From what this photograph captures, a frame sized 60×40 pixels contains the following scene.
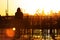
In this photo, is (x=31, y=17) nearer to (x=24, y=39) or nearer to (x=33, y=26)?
(x=33, y=26)

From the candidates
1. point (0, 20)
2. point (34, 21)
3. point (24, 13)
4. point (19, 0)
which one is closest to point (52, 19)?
point (34, 21)

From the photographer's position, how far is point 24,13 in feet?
6.01

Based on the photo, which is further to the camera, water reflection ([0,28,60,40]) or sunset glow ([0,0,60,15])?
sunset glow ([0,0,60,15])

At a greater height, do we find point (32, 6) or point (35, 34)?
point (32, 6)

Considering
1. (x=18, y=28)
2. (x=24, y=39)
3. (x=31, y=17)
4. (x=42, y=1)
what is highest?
(x=42, y=1)

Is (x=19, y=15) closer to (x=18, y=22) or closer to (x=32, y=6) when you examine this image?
(x=18, y=22)

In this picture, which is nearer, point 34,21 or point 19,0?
Answer: point 34,21

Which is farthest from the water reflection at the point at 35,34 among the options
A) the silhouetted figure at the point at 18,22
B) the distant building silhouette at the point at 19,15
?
the distant building silhouette at the point at 19,15

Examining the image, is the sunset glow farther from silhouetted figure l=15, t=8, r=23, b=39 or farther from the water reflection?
the water reflection

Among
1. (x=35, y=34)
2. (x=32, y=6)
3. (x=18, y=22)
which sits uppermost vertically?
(x=32, y=6)

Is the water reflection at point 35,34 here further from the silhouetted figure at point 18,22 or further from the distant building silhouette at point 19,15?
the distant building silhouette at point 19,15

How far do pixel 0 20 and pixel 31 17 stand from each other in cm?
34

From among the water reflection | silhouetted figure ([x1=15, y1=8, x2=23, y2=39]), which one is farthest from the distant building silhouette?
the water reflection

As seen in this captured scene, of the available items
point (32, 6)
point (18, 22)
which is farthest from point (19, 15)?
point (32, 6)
